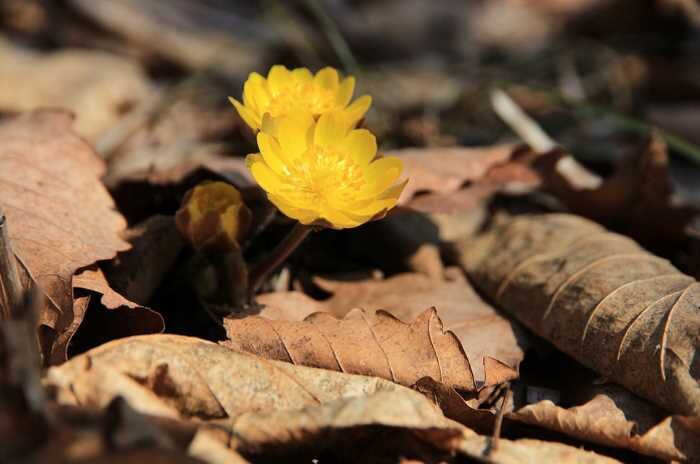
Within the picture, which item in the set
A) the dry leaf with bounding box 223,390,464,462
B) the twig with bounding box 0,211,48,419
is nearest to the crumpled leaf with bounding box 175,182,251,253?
the dry leaf with bounding box 223,390,464,462

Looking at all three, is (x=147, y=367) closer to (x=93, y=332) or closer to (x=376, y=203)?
(x=93, y=332)

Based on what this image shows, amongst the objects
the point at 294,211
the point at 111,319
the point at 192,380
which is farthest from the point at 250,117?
the point at 192,380

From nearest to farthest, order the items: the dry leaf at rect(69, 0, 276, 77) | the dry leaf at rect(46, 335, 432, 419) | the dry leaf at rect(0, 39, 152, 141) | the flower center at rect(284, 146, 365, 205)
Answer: the dry leaf at rect(46, 335, 432, 419) → the flower center at rect(284, 146, 365, 205) → the dry leaf at rect(0, 39, 152, 141) → the dry leaf at rect(69, 0, 276, 77)

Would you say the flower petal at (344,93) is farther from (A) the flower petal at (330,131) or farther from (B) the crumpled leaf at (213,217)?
(B) the crumpled leaf at (213,217)

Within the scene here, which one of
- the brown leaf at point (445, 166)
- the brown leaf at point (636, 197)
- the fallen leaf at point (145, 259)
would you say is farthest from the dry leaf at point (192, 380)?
the brown leaf at point (636, 197)

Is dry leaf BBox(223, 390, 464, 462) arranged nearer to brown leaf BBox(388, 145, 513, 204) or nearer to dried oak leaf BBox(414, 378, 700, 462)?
dried oak leaf BBox(414, 378, 700, 462)

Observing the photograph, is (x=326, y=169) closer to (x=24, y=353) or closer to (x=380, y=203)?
(x=380, y=203)

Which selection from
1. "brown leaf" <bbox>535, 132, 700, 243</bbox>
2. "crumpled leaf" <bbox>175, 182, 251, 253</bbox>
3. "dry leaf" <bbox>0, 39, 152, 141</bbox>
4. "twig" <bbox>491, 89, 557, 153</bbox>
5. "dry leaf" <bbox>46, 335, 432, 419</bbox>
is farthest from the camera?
"dry leaf" <bbox>0, 39, 152, 141</bbox>
